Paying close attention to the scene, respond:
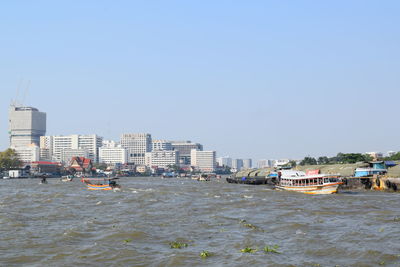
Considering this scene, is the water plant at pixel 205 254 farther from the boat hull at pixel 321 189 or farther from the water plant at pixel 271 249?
the boat hull at pixel 321 189

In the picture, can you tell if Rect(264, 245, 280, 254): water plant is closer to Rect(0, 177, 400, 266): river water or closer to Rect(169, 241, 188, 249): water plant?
Rect(0, 177, 400, 266): river water

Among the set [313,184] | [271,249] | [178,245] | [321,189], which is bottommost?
[271,249]

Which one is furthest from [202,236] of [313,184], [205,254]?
[313,184]

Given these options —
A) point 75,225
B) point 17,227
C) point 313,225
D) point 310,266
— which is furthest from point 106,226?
point 310,266

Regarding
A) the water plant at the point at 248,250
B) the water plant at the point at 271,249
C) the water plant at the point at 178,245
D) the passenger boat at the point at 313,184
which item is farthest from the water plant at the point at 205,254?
the passenger boat at the point at 313,184

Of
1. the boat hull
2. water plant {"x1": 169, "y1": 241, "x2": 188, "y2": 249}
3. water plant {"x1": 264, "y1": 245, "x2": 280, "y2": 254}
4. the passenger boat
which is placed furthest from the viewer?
the passenger boat

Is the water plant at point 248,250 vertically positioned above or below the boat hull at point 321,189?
below

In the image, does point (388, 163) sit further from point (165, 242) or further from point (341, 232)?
point (165, 242)

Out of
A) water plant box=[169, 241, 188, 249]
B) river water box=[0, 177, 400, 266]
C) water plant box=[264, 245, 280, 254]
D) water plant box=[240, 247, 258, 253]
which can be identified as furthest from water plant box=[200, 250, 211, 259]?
water plant box=[264, 245, 280, 254]

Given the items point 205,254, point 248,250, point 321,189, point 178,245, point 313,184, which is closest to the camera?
point 205,254

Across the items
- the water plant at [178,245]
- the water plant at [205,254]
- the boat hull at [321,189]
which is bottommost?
the water plant at [205,254]

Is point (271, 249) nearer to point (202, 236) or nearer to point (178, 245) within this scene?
point (178, 245)

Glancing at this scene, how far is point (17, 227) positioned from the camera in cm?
4316

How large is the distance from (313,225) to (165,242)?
13.2 metres
